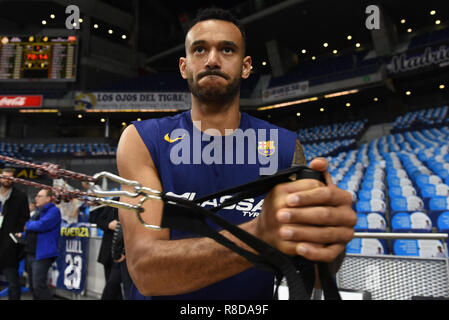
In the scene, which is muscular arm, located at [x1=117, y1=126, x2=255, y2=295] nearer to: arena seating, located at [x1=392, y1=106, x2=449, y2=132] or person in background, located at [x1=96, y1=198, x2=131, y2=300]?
person in background, located at [x1=96, y1=198, x2=131, y2=300]

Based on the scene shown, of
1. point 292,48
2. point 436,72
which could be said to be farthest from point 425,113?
point 292,48

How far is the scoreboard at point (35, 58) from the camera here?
14.5m

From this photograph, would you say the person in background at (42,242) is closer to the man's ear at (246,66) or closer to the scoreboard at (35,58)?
the man's ear at (246,66)

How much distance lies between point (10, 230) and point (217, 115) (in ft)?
14.4

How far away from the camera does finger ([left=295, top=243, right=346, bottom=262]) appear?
59 centimetres

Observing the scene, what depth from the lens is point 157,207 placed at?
1025 millimetres

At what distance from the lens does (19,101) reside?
59.0 ft

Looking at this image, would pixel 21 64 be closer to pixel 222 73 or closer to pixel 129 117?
pixel 129 117

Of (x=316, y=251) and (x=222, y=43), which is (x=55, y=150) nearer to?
(x=222, y=43)

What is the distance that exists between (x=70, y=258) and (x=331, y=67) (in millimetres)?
17002

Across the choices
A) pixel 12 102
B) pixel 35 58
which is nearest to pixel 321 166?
pixel 35 58

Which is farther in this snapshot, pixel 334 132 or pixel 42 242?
pixel 334 132

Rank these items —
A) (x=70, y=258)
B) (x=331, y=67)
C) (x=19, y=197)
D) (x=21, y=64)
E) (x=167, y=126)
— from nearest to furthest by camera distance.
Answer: (x=167, y=126) → (x=19, y=197) → (x=70, y=258) → (x=21, y=64) → (x=331, y=67)

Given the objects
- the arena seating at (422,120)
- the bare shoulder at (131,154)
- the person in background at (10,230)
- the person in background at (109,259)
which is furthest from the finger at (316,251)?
the arena seating at (422,120)
